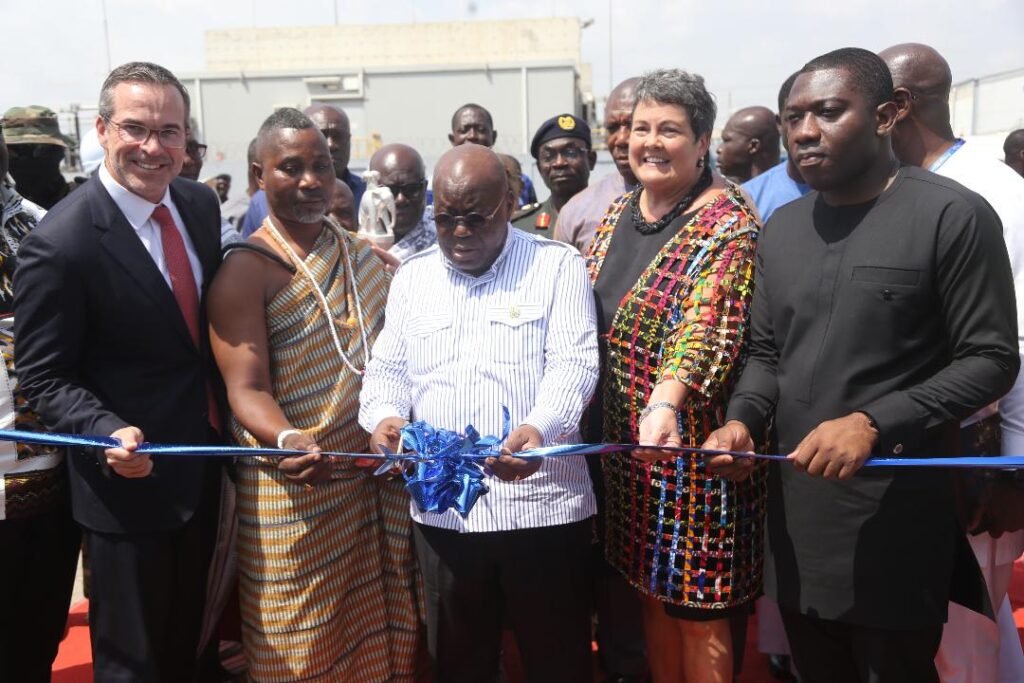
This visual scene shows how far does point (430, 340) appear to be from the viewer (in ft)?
9.32

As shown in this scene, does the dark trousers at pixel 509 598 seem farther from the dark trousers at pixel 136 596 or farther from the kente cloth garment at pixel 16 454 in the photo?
the kente cloth garment at pixel 16 454

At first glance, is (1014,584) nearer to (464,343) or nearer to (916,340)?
(916,340)

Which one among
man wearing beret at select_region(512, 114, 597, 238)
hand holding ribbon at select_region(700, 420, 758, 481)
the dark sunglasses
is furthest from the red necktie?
the dark sunglasses

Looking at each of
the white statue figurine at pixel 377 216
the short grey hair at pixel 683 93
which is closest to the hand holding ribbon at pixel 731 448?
the short grey hair at pixel 683 93

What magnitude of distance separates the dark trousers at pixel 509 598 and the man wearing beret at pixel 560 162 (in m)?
2.79

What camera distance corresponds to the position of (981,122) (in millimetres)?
18953

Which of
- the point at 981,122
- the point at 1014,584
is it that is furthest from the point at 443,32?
the point at 1014,584

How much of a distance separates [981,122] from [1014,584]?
16.9 m

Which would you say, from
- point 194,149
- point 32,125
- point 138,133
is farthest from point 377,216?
point 194,149

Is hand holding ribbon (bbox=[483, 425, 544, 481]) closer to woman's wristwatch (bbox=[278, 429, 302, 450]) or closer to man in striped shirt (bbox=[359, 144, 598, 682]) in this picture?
man in striped shirt (bbox=[359, 144, 598, 682])

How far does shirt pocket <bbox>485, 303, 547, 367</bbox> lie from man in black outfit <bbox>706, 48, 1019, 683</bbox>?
61 centimetres

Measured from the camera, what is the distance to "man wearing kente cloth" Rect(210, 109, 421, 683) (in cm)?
300

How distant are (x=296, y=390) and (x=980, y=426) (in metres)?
2.32

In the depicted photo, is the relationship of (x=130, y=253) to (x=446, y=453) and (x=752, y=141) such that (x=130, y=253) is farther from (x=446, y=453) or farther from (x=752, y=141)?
(x=752, y=141)
